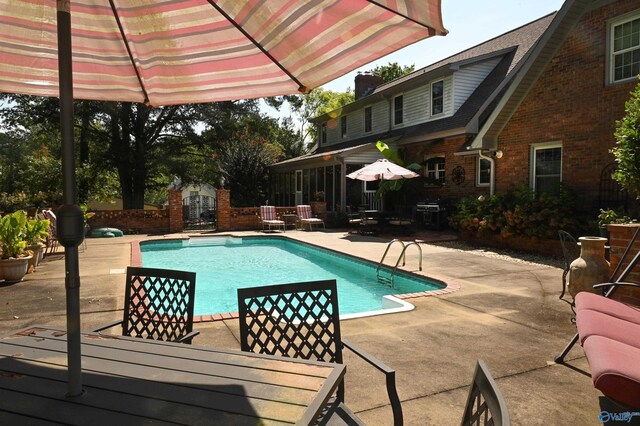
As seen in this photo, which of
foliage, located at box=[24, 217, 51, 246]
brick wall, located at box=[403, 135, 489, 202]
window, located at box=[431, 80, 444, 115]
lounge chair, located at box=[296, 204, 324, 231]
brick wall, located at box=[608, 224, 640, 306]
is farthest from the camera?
lounge chair, located at box=[296, 204, 324, 231]

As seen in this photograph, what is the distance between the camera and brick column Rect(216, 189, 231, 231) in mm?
17156

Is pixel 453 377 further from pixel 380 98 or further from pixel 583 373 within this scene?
pixel 380 98

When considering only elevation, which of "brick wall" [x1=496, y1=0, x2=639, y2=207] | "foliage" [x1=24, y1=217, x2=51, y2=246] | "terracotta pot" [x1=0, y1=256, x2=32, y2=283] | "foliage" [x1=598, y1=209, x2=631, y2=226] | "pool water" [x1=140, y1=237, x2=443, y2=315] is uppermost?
"brick wall" [x1=496, y1=0, x2=639, y2=207]

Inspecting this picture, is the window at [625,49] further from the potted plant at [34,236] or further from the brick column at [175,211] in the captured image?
the brick column at [175,211]

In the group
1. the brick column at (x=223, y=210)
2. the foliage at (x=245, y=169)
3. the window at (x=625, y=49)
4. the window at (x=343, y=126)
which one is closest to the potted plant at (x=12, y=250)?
the brick column at (x=223, y=210)

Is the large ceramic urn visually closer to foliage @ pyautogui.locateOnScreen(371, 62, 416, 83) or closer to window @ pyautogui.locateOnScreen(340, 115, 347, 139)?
window @ pyautogui.locateOnScreen(340, 115, 347, 139)

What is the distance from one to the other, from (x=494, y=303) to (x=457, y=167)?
10.4 metres

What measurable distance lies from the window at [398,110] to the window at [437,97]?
190cm

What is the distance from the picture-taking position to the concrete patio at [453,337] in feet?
9.21

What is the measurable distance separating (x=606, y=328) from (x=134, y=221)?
16.4m

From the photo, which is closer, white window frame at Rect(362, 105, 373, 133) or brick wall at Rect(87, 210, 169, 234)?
brick wall at Rect(87, 210, 169, 234)

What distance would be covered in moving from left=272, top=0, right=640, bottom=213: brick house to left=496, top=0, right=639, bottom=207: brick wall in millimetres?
23

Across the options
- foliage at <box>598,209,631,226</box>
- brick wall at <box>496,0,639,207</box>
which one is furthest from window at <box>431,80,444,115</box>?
foliage at <box>598,209,631,226</box>

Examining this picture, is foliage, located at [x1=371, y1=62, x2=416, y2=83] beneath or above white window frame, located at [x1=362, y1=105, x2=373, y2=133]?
above
